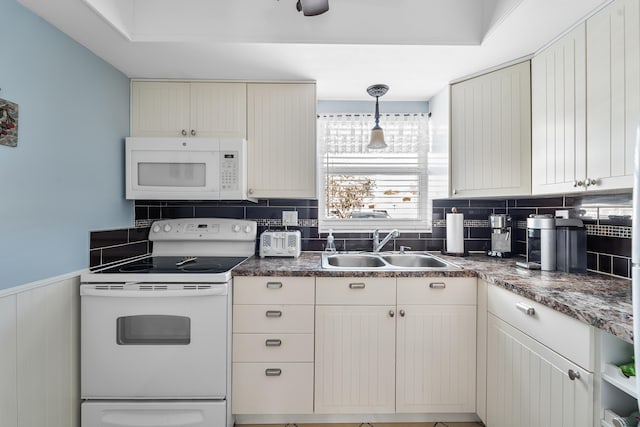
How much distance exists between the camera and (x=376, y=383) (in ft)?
5.62

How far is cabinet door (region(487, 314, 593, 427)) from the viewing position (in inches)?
40.8

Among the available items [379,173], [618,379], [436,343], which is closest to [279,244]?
[379,173]

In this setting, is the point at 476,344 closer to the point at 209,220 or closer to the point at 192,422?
the point at 192,422

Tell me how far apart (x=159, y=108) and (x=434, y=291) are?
2.06 meters

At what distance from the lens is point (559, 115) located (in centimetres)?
153

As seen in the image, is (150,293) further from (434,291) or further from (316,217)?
(434,291)

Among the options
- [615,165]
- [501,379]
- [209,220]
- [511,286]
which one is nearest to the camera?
[615,165]

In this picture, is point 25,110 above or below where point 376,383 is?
above

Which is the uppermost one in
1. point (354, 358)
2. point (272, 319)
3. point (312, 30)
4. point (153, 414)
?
point (312, 30)

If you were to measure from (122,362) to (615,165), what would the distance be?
2.41m

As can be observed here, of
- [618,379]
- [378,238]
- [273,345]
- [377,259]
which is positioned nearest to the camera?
[618,379]

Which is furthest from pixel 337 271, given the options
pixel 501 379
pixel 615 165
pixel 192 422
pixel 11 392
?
pixel 11 392

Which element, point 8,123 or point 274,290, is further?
point 274,290

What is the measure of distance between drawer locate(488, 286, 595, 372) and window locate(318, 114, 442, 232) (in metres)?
1.03
